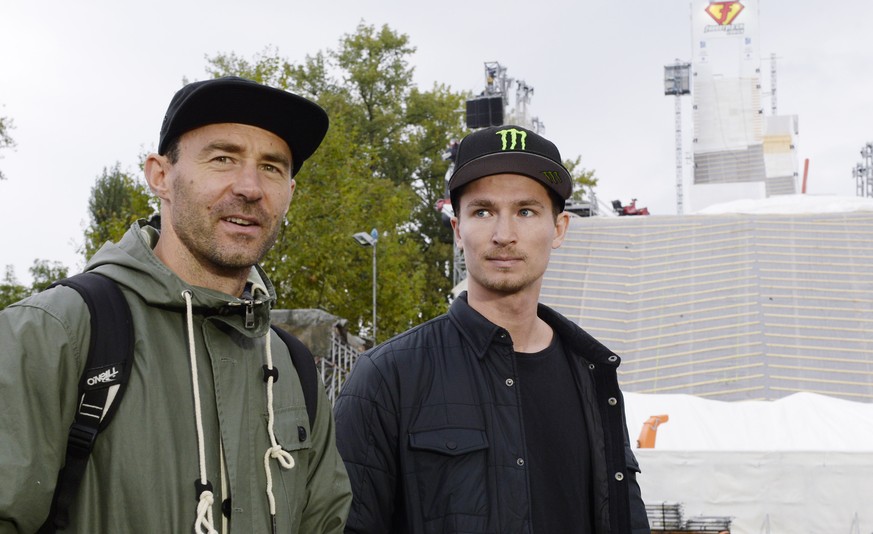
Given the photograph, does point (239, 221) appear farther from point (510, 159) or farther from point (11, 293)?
point (11, 293)

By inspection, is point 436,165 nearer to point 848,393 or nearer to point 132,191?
point 132,191

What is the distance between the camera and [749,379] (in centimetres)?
1978

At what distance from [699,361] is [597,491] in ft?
61.9

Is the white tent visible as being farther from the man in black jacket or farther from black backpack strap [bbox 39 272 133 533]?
black backpack strap [bbox 39 272 133 533]

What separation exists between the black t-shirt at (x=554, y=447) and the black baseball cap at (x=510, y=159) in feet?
1.82

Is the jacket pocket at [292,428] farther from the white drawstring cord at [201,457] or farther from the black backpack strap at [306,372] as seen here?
the white drawstring cord at [201,457]

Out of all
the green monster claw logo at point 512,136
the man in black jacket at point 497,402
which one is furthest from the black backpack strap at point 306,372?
the green monster claw logo at point 512,136

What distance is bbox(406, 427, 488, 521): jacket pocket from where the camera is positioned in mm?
2760

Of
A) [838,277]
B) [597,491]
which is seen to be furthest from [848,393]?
[597,491]

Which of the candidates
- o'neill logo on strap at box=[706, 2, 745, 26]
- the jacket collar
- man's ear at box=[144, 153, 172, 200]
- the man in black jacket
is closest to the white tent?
the jacket collar

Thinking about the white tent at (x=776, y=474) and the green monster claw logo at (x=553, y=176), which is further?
the white tent at (x=776, y=474)

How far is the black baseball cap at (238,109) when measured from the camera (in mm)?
2299

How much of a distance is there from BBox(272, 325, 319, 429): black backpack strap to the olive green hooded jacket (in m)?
0.03

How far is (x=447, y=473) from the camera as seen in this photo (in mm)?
2791
